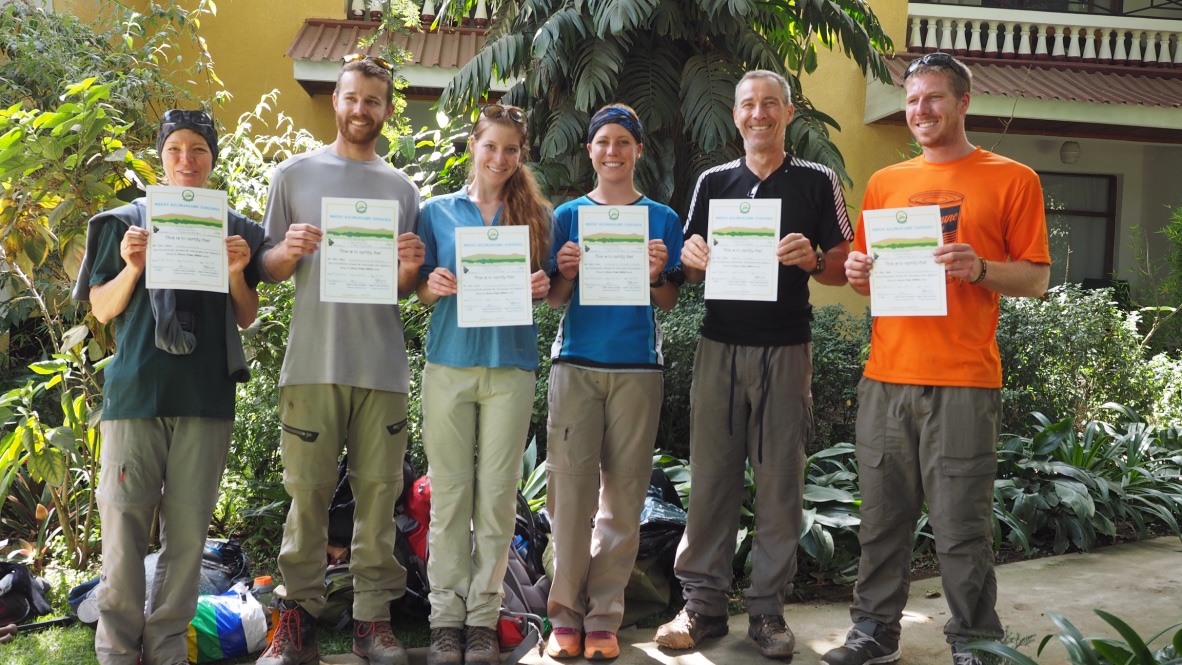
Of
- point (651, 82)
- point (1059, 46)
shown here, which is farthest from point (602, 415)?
point (1059, 46)

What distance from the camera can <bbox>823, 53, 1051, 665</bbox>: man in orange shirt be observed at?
348cm

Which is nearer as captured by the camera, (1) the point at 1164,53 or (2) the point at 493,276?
(2) the point at 493,276

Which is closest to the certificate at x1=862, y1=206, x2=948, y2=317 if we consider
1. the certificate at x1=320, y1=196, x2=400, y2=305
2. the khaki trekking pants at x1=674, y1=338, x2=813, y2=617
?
the khaki trekking pants at x1=674, y1=338, x2=813, y2=617

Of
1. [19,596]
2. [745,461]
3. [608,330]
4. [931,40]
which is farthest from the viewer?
[931,40]

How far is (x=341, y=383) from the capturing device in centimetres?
355

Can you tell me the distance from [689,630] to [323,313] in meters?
1.97

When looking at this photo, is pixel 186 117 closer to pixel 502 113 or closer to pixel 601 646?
pixel 502 113

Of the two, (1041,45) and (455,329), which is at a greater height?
(1041,45)

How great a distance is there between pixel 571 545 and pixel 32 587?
8.17ft

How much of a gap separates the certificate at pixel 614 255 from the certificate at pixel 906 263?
86 cm

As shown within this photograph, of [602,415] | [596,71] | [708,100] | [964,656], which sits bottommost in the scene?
[964,656]

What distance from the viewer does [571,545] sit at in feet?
12.6

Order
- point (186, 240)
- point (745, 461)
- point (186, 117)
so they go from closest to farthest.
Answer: point (186, 240), point (186, 117), point (745, 461)

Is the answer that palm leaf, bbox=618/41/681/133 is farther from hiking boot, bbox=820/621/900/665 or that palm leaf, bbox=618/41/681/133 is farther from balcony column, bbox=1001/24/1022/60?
balcony column, bbox=1001/24/1022/60
